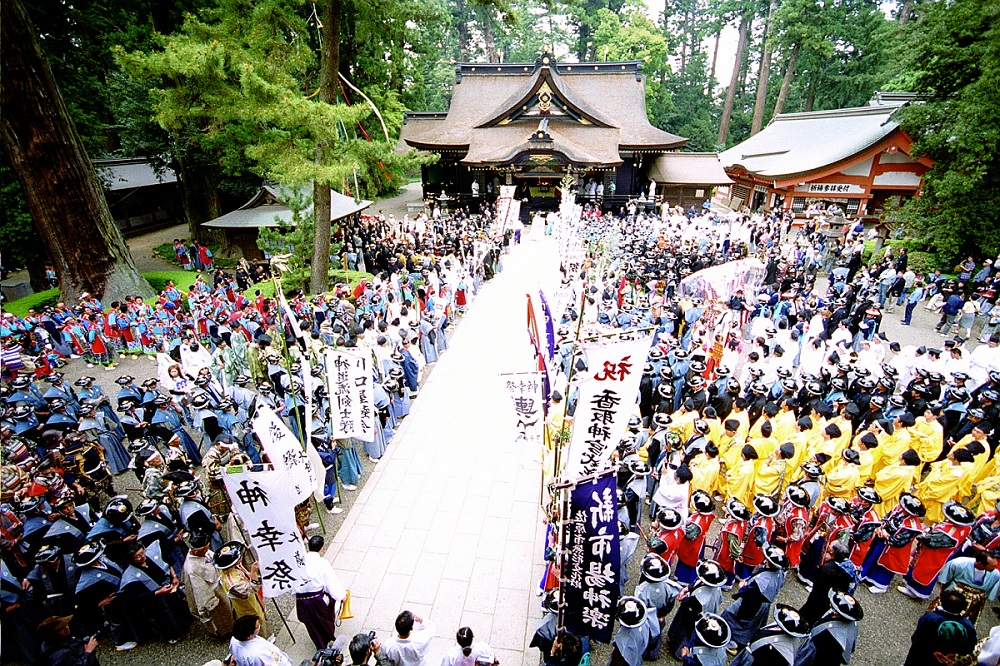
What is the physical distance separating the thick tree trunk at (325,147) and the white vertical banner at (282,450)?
840 centimetres

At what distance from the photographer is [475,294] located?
16.5 m

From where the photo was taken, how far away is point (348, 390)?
6734 millimetres

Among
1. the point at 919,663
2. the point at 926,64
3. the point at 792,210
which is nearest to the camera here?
the point at 919,663

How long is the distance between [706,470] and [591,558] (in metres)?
2.51

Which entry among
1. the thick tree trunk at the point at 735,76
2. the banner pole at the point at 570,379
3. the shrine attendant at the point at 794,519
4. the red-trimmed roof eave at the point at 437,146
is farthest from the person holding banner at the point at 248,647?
the thick tree trunk at the point at 735,76

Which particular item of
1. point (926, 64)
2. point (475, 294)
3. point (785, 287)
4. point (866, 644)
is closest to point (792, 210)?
point (926, 64)

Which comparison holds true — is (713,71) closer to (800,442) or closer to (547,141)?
(547,141)

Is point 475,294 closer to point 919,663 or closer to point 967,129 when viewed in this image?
point 919,663

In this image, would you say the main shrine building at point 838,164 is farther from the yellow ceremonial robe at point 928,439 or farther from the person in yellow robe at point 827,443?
the person in yellow robe at point 827,443

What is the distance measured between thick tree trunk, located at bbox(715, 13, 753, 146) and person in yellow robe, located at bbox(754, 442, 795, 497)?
135 feet

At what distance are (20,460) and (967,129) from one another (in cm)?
2292

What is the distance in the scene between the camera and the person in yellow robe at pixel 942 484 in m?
5.89

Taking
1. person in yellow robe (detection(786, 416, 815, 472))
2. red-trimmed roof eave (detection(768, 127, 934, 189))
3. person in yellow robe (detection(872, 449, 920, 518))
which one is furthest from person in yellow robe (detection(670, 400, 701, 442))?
red-trimmed roof eave (detection(768, 127, 934, 189))

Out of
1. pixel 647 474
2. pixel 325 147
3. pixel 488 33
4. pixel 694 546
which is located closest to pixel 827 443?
pixel 647 474
